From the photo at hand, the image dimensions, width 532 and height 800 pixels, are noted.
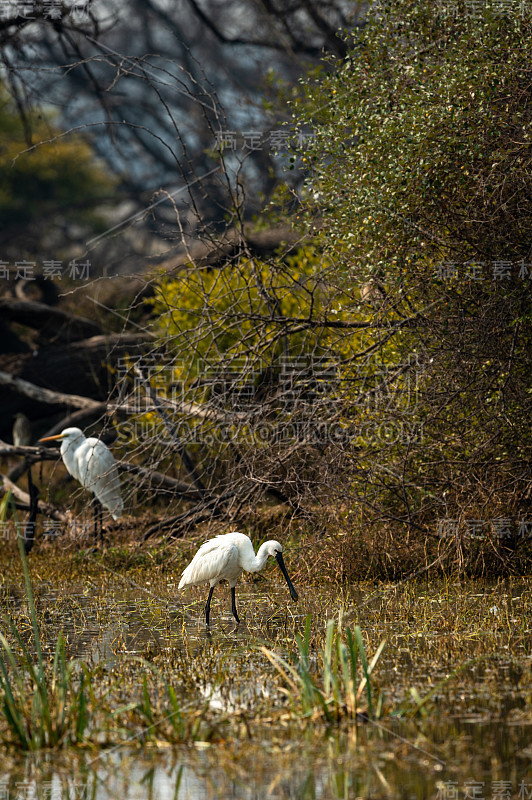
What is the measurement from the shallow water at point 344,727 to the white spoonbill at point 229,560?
11.5 inches

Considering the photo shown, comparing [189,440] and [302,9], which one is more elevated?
[302,9]

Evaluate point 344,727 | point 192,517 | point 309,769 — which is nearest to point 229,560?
point 192,517

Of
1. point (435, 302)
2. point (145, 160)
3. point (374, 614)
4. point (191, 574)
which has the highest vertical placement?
point (145, 160)

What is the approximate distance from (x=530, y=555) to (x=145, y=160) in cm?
2424

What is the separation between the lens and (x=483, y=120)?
7043 millimetres

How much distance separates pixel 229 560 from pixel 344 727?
3.07m

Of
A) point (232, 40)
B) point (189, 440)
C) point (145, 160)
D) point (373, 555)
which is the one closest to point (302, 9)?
point (232, 40)

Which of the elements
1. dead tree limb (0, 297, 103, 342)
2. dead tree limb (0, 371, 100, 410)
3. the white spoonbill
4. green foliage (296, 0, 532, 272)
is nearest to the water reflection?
the white spoonbill

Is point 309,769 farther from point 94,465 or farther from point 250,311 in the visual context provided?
point 94,465

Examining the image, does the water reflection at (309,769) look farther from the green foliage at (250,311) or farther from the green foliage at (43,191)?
the green foliage at (43,191)

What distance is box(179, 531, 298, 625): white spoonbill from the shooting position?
23.2ft

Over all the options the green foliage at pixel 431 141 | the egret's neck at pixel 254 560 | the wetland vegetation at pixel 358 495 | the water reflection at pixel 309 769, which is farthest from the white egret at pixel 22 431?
the water reflection at pixel 309 769

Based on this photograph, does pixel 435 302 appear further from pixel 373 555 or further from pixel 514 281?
pixel 373 555

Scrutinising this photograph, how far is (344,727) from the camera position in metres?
4.08
